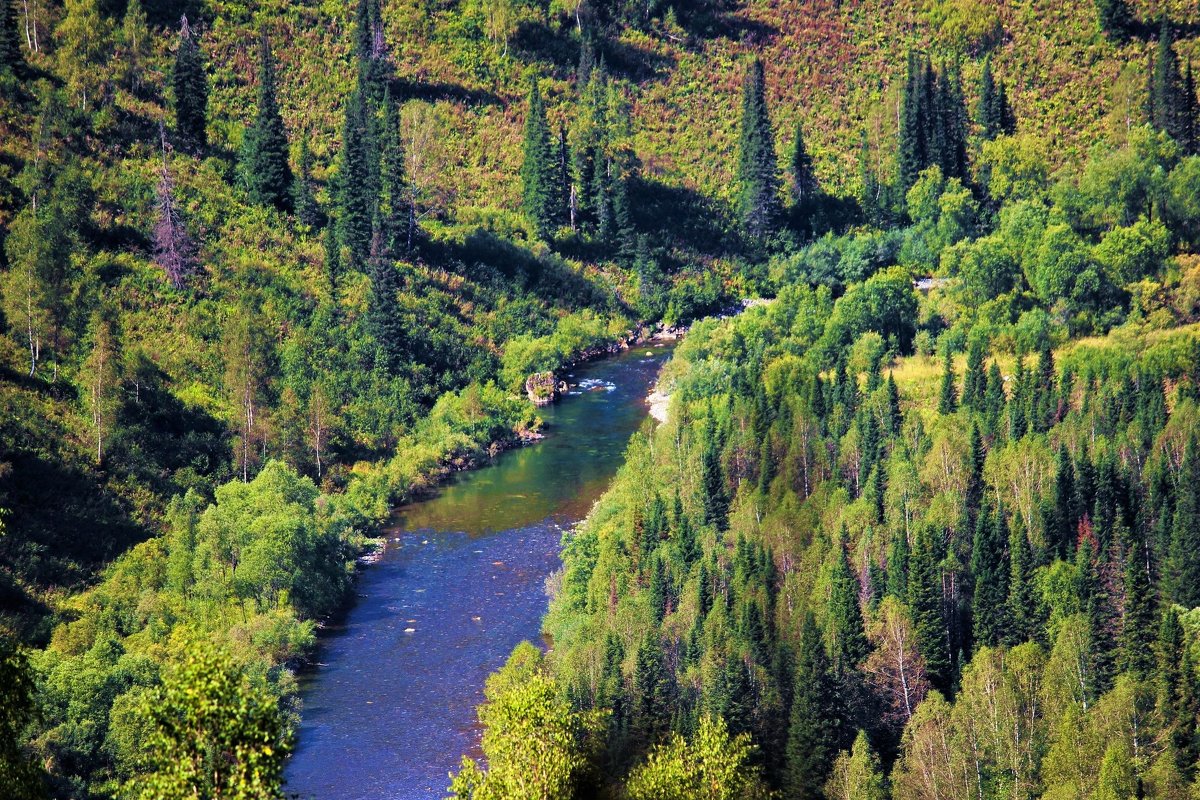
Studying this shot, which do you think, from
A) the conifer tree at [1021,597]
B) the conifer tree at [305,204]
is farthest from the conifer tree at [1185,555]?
the conifer tree at [305,204]

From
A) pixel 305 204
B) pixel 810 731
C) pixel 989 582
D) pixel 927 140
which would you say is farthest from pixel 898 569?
pixel 927 140

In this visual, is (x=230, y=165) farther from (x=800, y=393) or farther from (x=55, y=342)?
(x=800, y=393)

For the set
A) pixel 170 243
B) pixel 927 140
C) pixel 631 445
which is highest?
pixel 927 140

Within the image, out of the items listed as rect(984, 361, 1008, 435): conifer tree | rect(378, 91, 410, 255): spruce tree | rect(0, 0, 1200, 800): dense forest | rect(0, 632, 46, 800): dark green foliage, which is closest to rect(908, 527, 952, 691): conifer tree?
rect(0, 0, 1200, 800): dense forest

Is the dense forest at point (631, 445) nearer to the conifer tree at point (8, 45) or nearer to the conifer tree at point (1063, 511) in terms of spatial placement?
the conifer tree at point (1063, 511)

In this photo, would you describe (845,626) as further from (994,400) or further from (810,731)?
(994,400)

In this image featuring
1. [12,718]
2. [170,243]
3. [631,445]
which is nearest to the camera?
[12,718]
